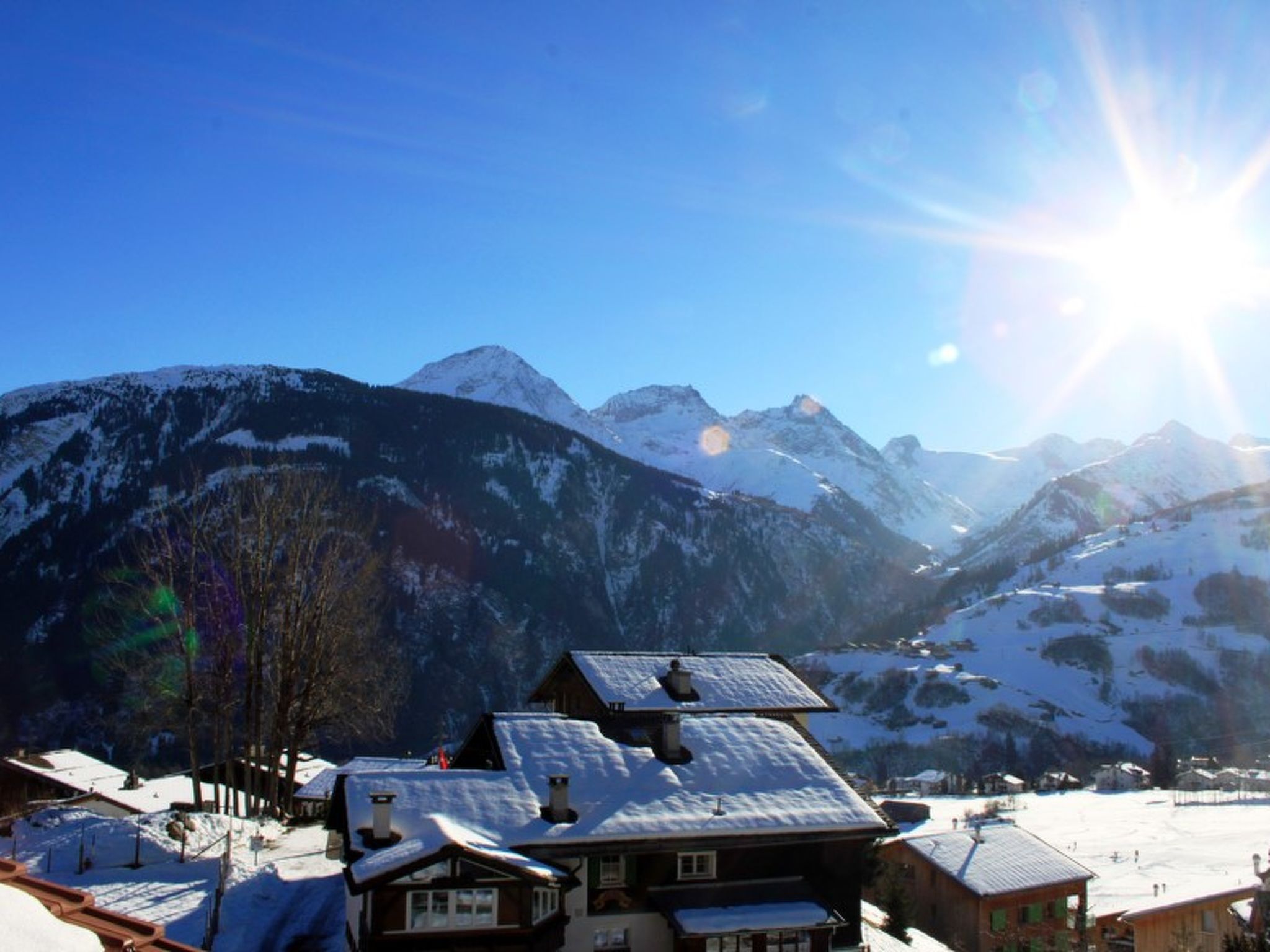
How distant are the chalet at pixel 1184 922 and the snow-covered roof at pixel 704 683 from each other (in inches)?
750

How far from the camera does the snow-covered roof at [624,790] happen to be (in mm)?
23953

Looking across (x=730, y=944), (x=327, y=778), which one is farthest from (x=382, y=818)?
(x=327, y=778)

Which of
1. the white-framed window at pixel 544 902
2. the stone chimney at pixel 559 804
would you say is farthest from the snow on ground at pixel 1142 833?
the white-framed window at pixel 544 902

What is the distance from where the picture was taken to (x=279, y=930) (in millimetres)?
25828

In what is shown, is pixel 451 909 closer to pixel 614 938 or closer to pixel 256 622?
pixel 614 938

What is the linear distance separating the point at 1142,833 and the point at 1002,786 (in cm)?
4896

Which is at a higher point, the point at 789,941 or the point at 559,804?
the point at 559,804

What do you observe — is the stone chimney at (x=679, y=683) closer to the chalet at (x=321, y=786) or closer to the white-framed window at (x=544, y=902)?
the white-framed window at (x=544, y=902)

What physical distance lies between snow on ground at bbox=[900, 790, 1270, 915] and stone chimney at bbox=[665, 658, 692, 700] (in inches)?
1067

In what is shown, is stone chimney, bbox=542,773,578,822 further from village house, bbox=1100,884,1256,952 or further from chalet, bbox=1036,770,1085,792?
chalet, bbox=1036,770,1085,792

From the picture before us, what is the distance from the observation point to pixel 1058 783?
138m

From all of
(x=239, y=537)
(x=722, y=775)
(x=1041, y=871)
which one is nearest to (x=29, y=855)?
(x=239, y=537)

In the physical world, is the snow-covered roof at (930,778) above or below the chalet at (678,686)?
below

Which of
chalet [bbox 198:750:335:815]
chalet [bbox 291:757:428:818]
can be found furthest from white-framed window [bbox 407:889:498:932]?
chalet [bbox 291:757:428:818]
